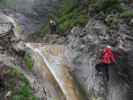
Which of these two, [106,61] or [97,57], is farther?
[97,57]

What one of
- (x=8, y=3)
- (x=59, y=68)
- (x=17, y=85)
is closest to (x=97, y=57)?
(x=59, y=68)

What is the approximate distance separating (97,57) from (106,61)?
1097mm

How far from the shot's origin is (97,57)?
11.4m

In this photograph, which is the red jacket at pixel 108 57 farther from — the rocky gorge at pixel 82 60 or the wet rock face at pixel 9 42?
the wet rock face at pixel 9 42

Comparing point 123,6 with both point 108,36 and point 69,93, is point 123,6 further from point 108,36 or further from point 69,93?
→ point 69,93

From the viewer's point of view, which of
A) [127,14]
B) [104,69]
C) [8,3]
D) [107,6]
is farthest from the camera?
[8,3]

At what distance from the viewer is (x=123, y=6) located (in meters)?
13.4

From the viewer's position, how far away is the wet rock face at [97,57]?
34.1 ft

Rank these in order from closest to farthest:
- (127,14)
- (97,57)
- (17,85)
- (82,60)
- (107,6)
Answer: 1. (17,85)
2. (97,57)
3. (82,60)
4. (127,14)
5. (107,6)

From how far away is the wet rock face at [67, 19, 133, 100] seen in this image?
34.1ft

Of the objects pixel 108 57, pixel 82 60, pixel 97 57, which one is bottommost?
pixel 82 60

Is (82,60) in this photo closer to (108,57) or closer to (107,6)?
(108,57)

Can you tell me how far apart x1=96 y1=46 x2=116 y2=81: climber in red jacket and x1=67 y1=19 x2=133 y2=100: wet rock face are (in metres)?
0.22

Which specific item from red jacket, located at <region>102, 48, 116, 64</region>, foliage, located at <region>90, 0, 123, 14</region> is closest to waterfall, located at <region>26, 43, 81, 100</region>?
red jacket, located at <region>102, 48, 116, 64</region>
